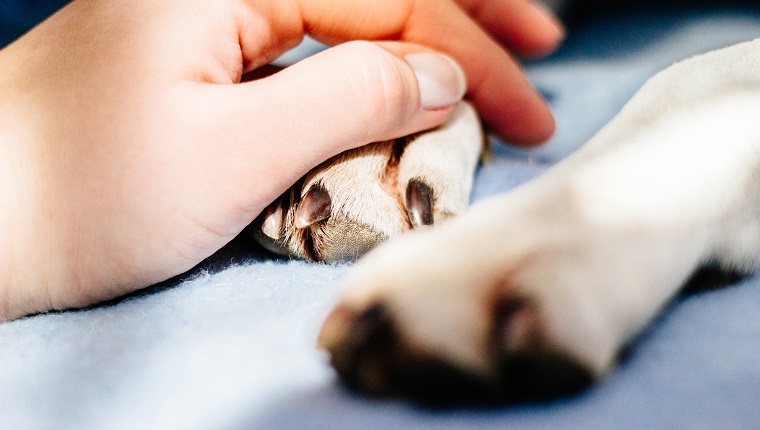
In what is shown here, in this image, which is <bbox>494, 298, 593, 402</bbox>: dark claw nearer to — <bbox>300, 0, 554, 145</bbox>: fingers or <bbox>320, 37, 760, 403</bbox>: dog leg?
<bbox>320, 37, 760, 403</bbox>: dog leg

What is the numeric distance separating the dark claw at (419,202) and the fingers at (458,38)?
0.30m

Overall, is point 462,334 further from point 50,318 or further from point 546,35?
point 546,35

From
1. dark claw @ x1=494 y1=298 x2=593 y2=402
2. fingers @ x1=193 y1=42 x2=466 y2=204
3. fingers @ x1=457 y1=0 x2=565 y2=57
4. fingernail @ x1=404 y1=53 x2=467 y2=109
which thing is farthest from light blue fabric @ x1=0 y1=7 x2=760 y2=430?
fingers @ x1=457 y1=0 x2=565 y2=57

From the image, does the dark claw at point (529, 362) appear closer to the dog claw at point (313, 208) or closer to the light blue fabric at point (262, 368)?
the light blue fabric at point (262, 368)

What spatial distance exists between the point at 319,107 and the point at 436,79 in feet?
0.70

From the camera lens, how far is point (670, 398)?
15.4 inches

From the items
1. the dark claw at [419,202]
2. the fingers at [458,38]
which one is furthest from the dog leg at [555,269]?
the fingers at [458,38]

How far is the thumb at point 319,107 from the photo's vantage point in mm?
596

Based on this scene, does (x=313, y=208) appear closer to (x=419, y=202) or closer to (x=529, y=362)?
(x=419, y=202)

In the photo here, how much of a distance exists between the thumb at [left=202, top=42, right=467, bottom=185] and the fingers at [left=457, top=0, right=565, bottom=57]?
23.1 inches

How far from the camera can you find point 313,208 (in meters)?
0.64

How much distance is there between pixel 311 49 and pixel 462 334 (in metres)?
0.95

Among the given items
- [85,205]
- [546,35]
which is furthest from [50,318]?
[546,35]

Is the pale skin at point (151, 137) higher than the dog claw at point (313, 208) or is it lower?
higher
